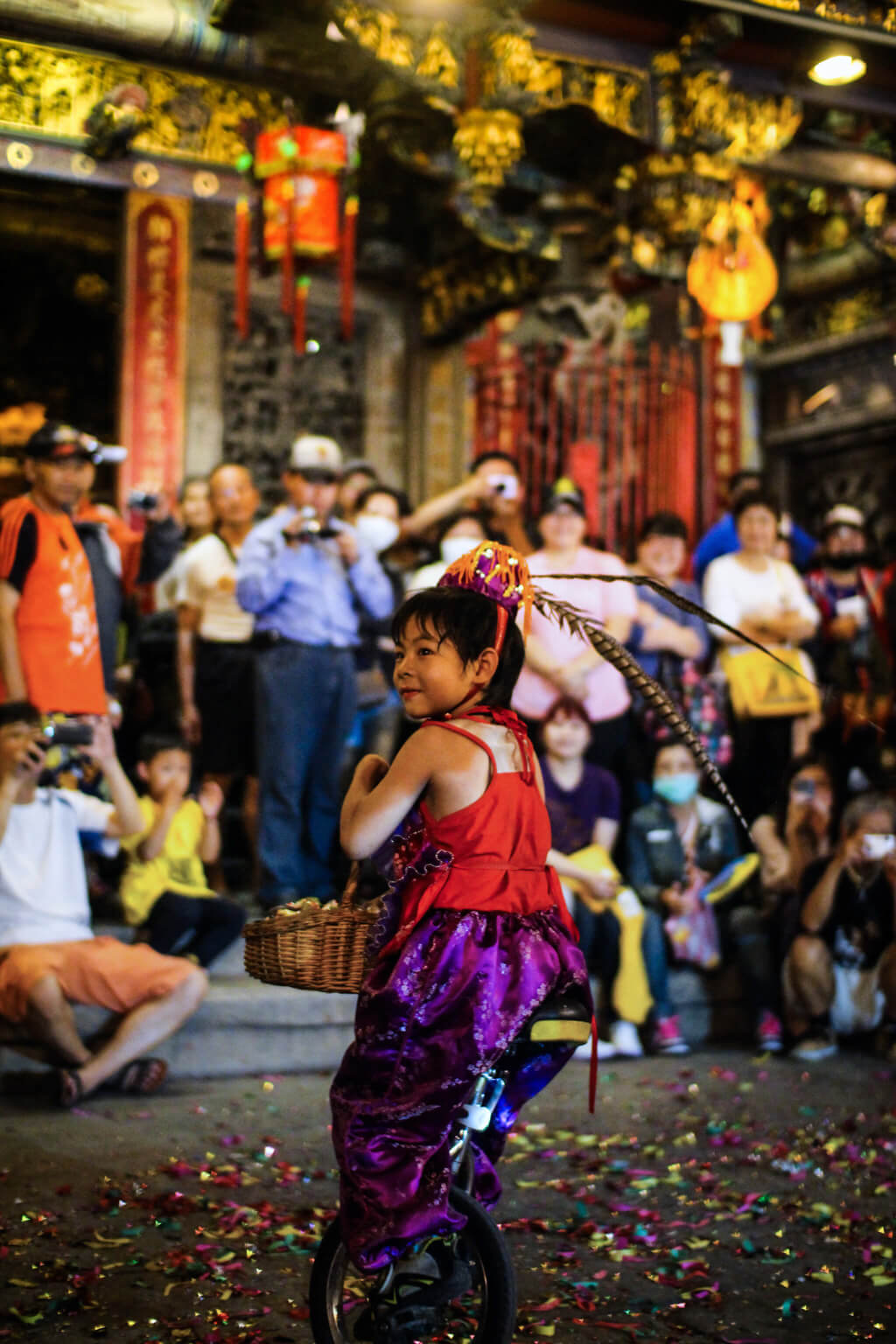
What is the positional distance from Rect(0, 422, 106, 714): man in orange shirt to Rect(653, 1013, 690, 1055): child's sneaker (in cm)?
260

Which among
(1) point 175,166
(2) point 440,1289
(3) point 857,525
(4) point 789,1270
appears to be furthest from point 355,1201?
(1) point 175,166

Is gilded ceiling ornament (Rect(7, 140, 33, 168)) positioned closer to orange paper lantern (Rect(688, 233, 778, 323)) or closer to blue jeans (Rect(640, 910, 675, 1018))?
orange paper lantern (Rect(688, 233, 778, 323))

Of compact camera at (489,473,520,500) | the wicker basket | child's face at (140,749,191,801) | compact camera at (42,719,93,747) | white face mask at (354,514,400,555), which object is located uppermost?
compact camera at (489,473,520,500)

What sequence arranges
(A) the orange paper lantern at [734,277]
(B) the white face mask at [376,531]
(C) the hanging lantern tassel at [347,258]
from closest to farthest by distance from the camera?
(B) the white face mask at [376,531] < (C) the hanging lantern tassel at [347,258] < (A) the orange paper lantern at [734,277]

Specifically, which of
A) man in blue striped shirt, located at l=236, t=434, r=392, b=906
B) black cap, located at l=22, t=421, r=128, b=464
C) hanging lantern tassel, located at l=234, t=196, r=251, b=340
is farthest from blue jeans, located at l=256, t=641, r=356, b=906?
hanging lantern tassel, located at l=234, t=196, r=251, b=340

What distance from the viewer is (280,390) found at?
920 centimetres

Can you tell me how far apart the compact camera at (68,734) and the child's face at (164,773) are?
0.37 m

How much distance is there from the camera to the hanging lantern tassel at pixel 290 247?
23.5 ft

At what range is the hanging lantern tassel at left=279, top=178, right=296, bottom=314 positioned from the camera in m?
7.18

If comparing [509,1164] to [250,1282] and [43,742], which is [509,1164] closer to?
[250,1282]

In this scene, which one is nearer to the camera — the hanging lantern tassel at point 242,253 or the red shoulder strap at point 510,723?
the red shoulder strap at point 510,723

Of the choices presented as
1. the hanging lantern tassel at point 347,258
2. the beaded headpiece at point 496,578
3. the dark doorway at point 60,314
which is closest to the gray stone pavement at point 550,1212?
the beaded headpiece at point 496,578

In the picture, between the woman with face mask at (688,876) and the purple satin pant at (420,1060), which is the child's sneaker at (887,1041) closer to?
the woman with face mask at (688,876)

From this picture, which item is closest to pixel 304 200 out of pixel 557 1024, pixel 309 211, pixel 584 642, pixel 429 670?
pixel 309 211
